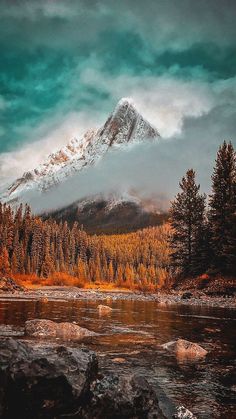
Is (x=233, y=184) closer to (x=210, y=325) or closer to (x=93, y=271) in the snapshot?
(x=210, y=325)

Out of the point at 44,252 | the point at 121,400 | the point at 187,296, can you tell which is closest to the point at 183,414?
the point at 121,400

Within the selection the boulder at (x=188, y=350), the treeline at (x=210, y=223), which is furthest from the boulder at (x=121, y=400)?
the treeline at (x=210, y=223)

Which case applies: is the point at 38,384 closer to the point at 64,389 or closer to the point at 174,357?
the point at 64,389

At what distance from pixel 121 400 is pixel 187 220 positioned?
5678cm

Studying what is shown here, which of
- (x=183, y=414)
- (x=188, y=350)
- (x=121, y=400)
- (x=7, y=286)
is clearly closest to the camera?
(x=121, y=400)

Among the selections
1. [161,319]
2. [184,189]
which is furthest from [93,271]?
[161,319]

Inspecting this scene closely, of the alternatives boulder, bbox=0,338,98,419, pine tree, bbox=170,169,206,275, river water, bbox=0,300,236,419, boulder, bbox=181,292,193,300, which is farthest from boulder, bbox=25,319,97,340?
pine tree, bbox=170,169,206,275

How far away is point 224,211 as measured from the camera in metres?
55.4

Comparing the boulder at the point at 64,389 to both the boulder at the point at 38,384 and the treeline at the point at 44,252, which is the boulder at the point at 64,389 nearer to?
the boulder at the point at 38,384

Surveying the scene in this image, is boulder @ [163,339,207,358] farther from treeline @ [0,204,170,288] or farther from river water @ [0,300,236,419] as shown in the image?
treeline @ [0,204,170,288]

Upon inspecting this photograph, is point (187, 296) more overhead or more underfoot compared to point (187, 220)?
more underfoot

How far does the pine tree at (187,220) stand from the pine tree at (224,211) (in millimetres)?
4798

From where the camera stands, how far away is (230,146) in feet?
193

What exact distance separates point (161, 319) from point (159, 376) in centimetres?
1802
